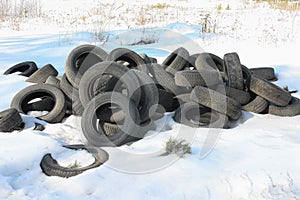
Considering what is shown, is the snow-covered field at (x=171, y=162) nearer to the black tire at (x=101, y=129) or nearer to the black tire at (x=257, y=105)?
the black tire at (x=257, y=105)

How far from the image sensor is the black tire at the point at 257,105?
5.34m

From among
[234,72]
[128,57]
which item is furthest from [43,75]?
[234,72]

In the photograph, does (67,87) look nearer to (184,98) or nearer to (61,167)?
(184,98)

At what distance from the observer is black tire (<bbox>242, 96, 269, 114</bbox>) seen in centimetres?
534

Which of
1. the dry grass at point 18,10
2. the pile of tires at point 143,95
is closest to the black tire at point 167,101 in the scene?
the pile of tires at point 143,95

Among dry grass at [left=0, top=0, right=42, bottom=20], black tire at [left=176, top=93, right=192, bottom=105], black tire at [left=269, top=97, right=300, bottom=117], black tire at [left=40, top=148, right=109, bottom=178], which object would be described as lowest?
black tire at [left=40, top=148, right=109, bottom=178]

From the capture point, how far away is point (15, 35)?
11.7 m

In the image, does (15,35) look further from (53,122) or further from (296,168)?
(296,168)

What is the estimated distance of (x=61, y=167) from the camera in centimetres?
351

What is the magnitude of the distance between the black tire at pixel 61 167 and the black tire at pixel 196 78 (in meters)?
2.05

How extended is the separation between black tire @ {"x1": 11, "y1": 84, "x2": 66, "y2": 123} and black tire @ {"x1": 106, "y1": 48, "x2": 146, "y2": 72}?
1.09 meters

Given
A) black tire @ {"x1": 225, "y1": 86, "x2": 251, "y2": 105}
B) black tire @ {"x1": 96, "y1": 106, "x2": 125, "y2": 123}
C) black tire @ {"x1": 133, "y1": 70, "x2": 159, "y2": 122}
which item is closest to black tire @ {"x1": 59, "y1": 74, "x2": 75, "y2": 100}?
black tire @ {"x1": 96, "y1": 106, "x2": 125, "y2": 123}

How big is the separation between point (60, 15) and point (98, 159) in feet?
47.5

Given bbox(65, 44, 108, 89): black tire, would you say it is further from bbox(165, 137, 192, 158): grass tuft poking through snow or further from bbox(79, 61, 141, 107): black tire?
bbox(165, 137, 192, 158): grass tuft poking through snow
